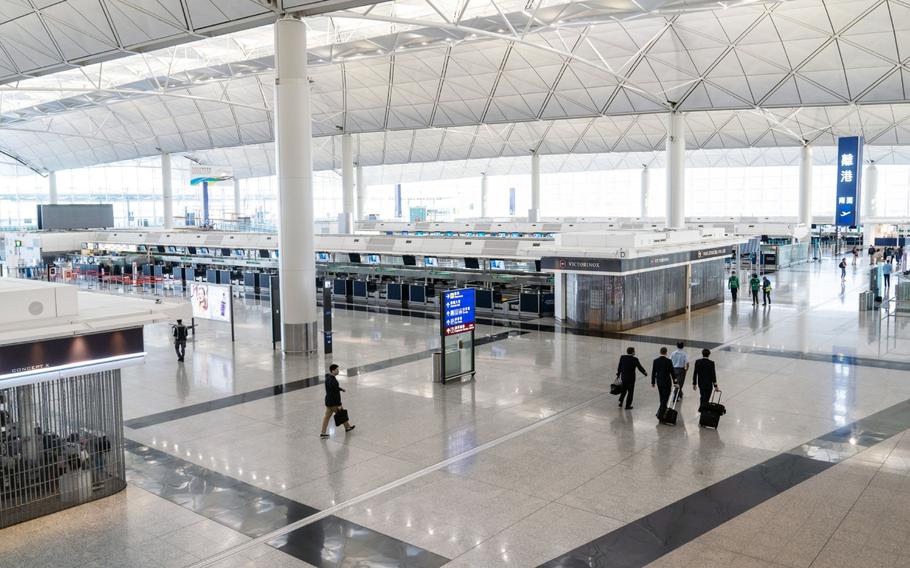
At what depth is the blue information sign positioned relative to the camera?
1620 centimetres

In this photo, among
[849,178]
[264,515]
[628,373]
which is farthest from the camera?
[849,178]

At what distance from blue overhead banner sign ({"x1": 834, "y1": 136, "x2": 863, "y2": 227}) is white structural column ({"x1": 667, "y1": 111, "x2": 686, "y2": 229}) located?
26.5 feet

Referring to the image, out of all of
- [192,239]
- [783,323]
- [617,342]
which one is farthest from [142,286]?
[783,323]

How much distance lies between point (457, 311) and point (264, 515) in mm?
8149

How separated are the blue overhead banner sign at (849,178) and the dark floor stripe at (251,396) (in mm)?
28168

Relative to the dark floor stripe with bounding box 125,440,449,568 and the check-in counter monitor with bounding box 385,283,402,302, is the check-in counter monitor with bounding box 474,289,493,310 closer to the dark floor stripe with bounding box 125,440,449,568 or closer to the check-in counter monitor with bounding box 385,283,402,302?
the check-in counter monitor with bounding box 385,283,402,302

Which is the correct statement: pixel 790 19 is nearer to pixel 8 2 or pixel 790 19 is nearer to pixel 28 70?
pixel 8 2

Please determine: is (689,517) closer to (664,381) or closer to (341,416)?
(664,381)

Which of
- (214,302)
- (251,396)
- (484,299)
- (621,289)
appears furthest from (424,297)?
(251,396)

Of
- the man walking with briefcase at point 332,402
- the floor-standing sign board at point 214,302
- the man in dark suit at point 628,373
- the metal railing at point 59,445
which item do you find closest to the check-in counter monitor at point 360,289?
the floor-standing sign board at point 214,302

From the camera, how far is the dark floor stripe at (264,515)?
314 inches

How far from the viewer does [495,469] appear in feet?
35.2

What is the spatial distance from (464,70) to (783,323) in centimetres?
2268

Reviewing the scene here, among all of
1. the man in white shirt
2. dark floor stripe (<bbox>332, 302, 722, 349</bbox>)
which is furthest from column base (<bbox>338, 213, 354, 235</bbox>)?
the man in white shirt
